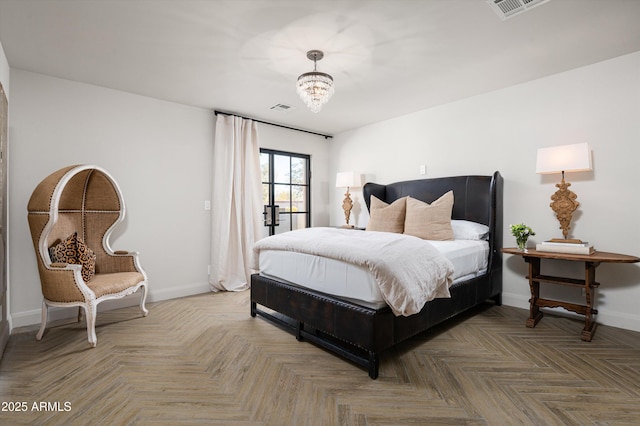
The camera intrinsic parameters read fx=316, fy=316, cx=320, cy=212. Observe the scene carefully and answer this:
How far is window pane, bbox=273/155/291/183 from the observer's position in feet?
16.5

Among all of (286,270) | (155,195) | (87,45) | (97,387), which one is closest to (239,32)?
(87,45)

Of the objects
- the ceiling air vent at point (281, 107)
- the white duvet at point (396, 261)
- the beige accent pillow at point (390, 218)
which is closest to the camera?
the white duvet at point (396, 261)

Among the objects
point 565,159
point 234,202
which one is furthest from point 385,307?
point 234,202

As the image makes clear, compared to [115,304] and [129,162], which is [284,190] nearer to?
[129,162]

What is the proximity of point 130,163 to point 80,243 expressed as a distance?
1.11m

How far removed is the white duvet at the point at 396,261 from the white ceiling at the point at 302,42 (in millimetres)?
1588

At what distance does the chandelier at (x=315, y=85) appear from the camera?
8.59 feet

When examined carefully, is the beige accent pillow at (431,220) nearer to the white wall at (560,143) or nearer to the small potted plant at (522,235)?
the small potted plant at (522,235)

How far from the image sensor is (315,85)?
2619mm

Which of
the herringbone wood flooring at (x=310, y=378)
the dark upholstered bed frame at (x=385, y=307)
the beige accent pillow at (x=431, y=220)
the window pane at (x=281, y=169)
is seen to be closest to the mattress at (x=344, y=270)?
the dark upholstered bed frame at (x=385, y=307)

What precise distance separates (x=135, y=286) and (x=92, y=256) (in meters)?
0.49

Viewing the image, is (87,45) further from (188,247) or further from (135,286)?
(188,247)

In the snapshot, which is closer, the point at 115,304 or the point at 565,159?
the point at 565,159

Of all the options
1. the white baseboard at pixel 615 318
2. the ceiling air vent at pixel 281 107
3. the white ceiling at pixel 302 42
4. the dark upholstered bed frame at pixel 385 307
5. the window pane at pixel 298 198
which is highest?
the white ceiling at pixel 302 42
